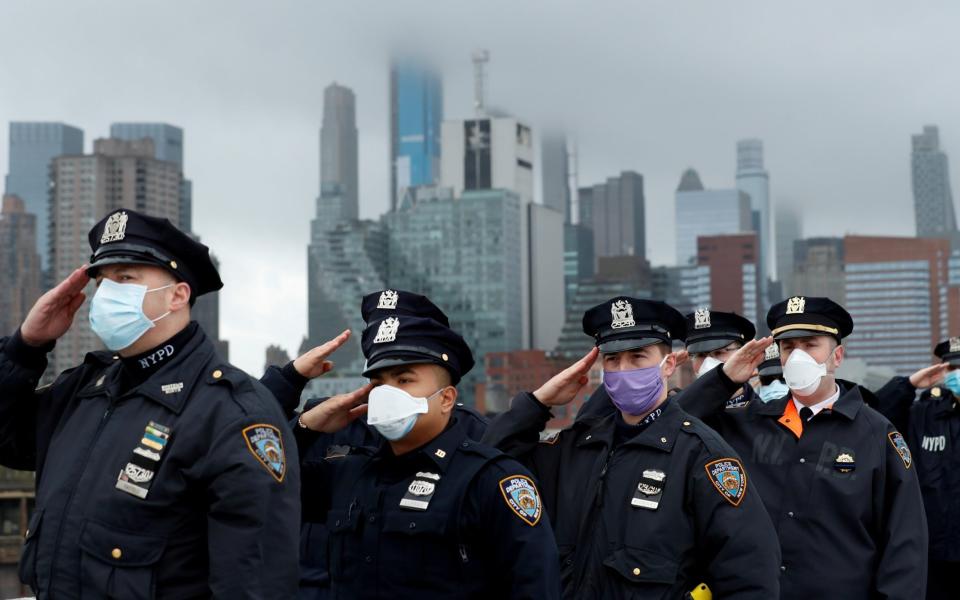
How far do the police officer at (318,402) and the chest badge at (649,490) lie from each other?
3.49 ft

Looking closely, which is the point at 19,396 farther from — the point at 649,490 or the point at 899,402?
the point at 899,402

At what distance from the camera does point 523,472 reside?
5.25 meters

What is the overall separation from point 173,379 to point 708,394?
3192 mm

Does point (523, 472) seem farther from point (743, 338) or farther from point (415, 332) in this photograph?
point (743, 338)

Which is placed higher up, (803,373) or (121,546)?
(803,373)

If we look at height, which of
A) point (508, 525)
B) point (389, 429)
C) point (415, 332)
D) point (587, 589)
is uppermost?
point (415, 332)

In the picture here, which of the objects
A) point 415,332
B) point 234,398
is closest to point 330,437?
point 415,332

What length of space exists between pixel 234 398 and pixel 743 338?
4.62 metres

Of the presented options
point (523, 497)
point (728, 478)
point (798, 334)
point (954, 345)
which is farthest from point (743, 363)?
point (954, 345)

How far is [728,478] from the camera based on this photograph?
18.7 ft

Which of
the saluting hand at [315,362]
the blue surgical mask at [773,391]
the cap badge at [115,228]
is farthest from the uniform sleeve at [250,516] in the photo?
the blue surgical mask at [773,391]

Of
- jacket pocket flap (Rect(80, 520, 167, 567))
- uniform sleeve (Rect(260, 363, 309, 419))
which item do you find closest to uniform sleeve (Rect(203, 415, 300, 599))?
jacket pocket flap (Rect(80, 520, 167, 567))

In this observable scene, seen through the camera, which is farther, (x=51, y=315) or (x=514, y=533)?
(x=51, y=315)

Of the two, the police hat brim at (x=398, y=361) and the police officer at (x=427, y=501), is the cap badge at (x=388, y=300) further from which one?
the police hat brim at (x=398, y=361)
